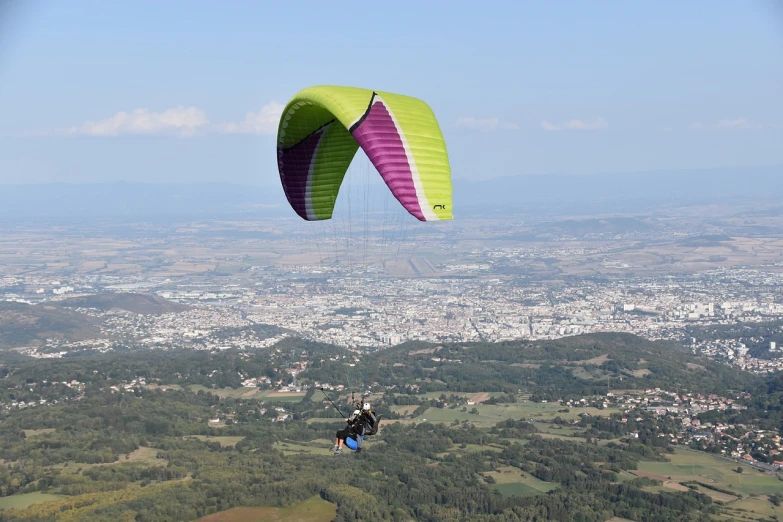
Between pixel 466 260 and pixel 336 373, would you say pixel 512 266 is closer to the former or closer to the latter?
pixel 466 260

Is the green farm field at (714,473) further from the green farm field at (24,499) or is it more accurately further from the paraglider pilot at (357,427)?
the paraglider pilot at (357,427)

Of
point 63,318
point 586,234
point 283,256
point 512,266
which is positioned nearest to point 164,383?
point 63,318

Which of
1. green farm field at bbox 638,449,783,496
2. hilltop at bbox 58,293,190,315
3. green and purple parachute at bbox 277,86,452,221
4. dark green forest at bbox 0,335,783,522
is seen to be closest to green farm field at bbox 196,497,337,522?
dark green forest at bbox 0,335,783,522

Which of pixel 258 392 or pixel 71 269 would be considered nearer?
pixel 258 392

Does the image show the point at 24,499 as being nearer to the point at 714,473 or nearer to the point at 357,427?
the point at 357,427

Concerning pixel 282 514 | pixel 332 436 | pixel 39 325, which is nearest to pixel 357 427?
pixel 282 514

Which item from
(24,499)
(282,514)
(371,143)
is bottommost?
(24,499)

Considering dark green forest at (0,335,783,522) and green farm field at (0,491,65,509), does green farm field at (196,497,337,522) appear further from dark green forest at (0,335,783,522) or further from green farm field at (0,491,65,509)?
green farm field at (0,491,65,509)

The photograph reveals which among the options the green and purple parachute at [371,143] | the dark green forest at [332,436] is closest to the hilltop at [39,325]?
the dark green forest at [332,436]
